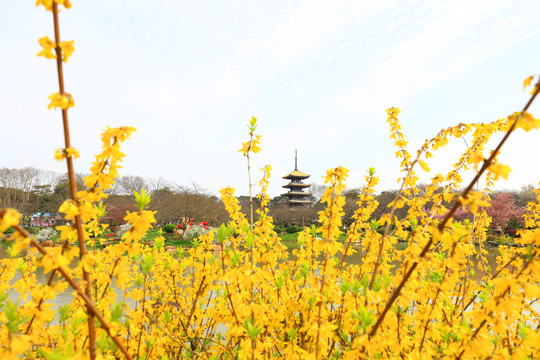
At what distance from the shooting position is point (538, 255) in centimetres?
128

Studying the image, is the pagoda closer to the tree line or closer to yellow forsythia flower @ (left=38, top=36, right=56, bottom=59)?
the tree line

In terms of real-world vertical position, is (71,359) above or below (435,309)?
above

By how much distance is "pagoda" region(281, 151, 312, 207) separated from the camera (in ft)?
156

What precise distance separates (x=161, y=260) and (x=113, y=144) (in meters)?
3.25

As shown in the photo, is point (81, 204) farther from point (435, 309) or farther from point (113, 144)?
point (435, 309)

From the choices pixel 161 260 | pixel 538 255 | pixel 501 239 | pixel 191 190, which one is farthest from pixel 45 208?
pixel 501 239

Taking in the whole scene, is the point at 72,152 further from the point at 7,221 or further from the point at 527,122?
the point at 527,122

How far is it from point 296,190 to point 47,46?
49.5 meters

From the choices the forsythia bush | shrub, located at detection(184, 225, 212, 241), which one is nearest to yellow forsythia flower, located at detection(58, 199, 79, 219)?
the forsythia bush

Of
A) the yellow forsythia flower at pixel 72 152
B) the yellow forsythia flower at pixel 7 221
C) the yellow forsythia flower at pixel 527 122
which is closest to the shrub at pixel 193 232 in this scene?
the yellow forsythia flower at pixel 72 152

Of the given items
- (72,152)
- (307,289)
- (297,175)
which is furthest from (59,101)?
(297,175)

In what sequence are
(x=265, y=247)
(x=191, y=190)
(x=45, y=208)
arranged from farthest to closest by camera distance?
(x=191, y=190) < (x=45, y=208) < (x=265, y=247)

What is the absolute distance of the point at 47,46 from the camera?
113 cm

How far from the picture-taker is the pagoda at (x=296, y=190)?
47531 mm
